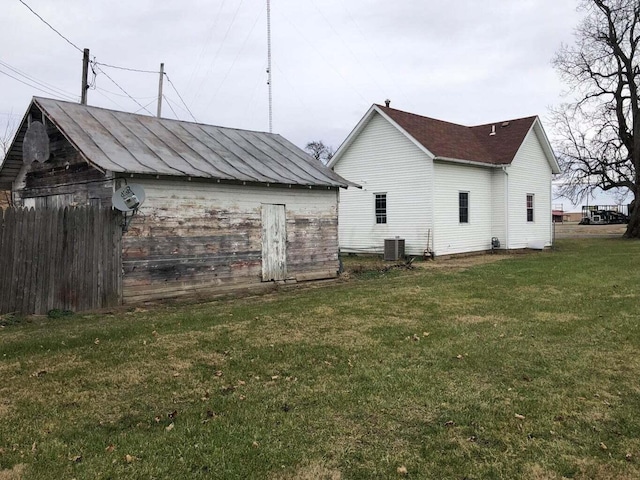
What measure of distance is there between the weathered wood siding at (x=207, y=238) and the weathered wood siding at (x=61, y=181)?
3.59 feet

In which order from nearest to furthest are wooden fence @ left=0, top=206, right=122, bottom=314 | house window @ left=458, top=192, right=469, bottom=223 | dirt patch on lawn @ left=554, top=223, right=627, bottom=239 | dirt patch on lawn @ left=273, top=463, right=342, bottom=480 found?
1. dirt patch on lawn @ left=273, top=463, right=342, bottom=480
2. wooden fence @ left=0, top=206, right=122, bottom=314
3. house window @ left=458, top=192, right=469, bottom=223
4. dirt patch on lawn @ left=554, top=223, right=627, bottom=239

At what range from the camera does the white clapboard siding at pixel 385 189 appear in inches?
801

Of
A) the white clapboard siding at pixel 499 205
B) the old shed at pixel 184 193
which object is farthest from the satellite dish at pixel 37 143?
the white clapboard siding at pixel 499 205

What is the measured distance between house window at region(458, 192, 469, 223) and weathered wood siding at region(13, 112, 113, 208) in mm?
14992

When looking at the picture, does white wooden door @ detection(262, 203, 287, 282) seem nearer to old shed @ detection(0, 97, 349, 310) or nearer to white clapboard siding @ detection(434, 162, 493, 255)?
old shed @ detection(0, 97, 349, 310)

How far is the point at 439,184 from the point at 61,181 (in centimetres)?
1370

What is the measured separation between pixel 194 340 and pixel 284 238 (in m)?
6.52

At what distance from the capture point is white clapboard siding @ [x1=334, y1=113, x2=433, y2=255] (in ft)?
66.7

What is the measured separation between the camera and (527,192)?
24.3m

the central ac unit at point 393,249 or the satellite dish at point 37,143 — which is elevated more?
the satellite dish at point 37,143

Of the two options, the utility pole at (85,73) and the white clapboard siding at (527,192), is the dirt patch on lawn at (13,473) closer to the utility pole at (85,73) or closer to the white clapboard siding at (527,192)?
the utility pole at (85,73)

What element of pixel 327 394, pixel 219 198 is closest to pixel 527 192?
pixel 219 198

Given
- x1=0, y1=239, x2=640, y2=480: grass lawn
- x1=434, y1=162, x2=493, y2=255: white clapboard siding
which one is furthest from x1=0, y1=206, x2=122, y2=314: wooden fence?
x1=434, y1=162, x2=493, y2=255: white clapboard siding

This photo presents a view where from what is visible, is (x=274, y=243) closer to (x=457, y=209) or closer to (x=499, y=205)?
(x=457, y=209)
